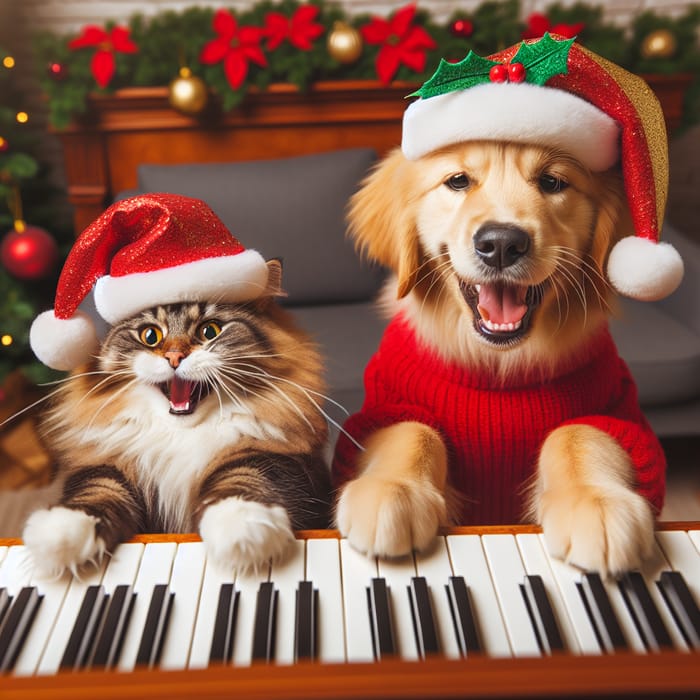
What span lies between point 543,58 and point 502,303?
0.29 m

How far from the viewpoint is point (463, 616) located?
64cm

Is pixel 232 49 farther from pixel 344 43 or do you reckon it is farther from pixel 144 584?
pixel 144 584

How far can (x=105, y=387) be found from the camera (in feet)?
2.65

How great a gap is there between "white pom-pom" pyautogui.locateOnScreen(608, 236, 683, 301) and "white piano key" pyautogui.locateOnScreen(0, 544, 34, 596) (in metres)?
0.73

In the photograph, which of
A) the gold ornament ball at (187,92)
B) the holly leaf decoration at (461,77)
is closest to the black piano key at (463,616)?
the holly leaf decoration at (461,77)

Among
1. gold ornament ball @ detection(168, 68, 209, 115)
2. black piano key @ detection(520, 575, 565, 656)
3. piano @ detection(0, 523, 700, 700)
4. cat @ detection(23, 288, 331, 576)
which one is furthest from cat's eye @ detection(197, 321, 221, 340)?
gold ornament ball @ detection(168, 68, 209, 115)

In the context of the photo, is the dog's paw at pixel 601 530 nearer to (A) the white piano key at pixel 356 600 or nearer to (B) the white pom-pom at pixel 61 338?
(A) the white piano key at pixel 356 600

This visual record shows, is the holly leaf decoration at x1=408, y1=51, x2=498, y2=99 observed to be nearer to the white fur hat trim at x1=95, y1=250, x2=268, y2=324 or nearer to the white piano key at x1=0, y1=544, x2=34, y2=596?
the white fur hat trim at x1=95, y1=250, x2=268, y2=324

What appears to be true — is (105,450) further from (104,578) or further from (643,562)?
(643,562)

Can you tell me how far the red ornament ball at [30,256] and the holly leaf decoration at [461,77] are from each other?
93 centimetres

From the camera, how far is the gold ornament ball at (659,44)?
6.87ft

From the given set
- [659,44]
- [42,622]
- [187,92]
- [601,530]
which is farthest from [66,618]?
[659,44]

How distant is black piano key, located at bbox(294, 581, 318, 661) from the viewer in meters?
0.61

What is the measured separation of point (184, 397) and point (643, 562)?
54 cm
